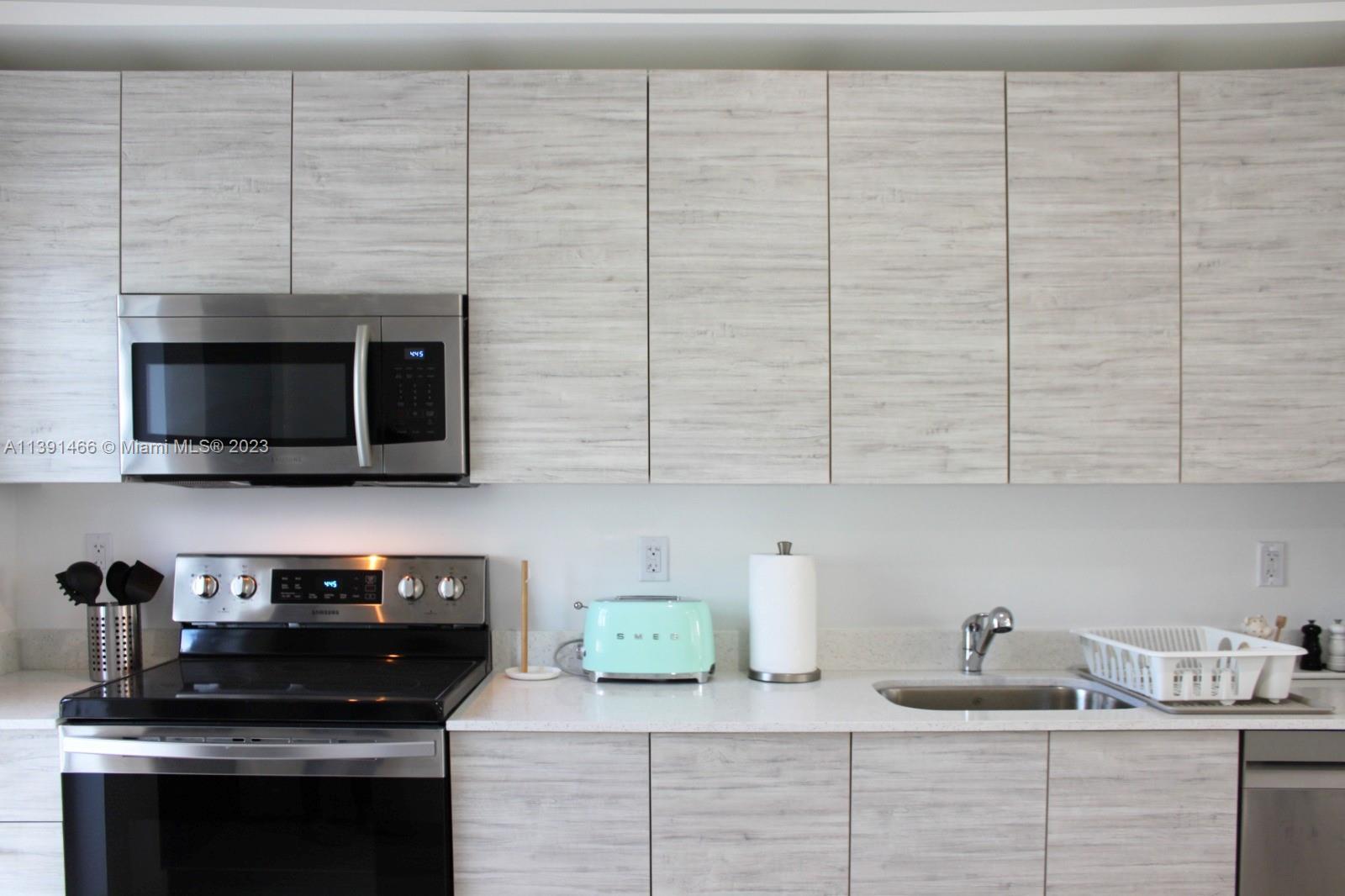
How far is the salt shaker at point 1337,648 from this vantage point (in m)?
2.25

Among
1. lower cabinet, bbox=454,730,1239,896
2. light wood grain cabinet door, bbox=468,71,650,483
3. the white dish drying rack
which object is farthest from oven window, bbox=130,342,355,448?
the white dish drying rack

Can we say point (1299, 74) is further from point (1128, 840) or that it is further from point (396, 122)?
point (396, 122)

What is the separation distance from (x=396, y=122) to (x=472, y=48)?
0.27 metres

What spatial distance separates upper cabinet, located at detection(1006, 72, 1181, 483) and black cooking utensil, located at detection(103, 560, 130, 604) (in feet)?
7.25

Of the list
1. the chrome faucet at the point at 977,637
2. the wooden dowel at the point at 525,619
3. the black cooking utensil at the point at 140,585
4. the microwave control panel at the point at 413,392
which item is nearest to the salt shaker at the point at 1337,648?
the chrome faucet at the point at 977,637

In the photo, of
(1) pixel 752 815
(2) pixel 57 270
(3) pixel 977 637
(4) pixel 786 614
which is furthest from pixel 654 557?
(2) pixel 57 270

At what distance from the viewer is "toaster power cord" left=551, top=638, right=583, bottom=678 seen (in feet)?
7.39

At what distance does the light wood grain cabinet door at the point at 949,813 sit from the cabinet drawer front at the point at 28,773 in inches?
66.2

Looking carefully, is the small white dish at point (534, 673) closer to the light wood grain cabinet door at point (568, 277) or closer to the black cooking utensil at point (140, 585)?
the light wood grain cabinet door at point (568, 277)

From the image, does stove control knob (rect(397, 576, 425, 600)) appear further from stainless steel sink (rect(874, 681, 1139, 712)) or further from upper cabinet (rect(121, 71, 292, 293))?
stainless steel sink (rect(874, 681, 1139, 712))

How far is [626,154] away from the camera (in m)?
2.06

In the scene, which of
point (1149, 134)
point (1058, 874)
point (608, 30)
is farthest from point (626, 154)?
point (1058, 874)

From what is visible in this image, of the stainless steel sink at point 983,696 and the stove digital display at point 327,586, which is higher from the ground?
the stove digital display at point 327,586

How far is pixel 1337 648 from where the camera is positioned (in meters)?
2.26
